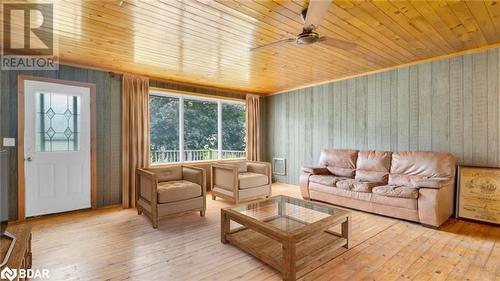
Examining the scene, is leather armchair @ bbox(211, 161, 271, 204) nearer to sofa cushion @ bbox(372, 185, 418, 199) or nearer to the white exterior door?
sofa cushion @ bbox(372, 185, 418, 199)

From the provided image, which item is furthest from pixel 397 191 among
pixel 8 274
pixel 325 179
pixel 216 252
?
pixel 8 274

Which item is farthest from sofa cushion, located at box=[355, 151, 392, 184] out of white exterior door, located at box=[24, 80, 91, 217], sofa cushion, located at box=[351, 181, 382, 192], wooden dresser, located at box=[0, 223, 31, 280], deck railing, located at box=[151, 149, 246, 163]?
white exterior door, located at box=[24, 80, 91, 217]

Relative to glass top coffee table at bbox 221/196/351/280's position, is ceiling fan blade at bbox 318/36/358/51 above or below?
above

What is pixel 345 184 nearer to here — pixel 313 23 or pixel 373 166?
pixel 373 166

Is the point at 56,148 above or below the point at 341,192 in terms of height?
above

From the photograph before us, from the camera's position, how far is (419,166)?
3645 millimetres

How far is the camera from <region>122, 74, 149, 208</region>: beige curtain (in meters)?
4.25

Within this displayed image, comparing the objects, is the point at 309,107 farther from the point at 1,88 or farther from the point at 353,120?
the point at 1,88

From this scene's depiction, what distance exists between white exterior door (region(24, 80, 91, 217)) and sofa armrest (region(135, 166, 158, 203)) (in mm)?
928

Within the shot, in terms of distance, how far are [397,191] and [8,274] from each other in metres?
3.93

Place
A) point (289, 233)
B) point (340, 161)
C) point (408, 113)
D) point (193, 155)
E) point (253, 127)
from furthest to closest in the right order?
point (253, 127)
point (193, 155)
point (340, 161)
point (408, 113)
point (289, 233)

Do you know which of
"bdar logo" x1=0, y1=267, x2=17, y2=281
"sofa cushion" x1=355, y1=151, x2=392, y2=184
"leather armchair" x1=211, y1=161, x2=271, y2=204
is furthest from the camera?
"leather armchair" x1=211, y1=161, x2=271, y2=204

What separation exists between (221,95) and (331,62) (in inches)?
109

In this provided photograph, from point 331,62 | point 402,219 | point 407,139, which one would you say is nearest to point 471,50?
point 407,139
